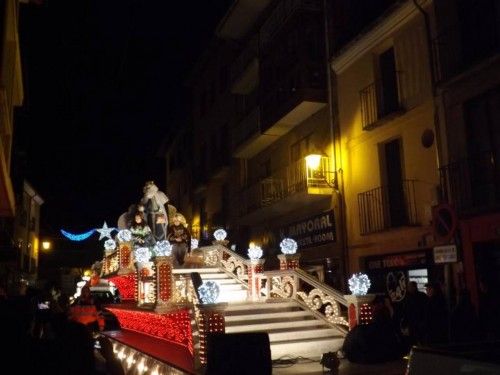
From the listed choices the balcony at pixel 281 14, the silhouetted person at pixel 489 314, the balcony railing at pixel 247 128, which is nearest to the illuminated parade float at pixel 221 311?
the silhouetted person at pixel 489 314

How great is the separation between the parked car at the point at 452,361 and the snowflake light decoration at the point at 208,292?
23.2ft

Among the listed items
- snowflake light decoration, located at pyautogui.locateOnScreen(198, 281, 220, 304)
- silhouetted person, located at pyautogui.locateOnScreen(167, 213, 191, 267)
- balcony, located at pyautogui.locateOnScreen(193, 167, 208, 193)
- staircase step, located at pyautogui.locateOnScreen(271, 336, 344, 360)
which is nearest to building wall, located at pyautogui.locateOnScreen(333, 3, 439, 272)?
staircase step, located at pyautogui.locateOnScreen(271, 336, 344, 360)

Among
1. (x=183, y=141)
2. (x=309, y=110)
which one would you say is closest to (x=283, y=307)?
(x=309, y=110)

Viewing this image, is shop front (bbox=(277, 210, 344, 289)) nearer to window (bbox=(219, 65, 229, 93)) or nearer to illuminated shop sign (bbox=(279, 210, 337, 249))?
illuminated shop sign (bbox=(279, 210, 337, 249))

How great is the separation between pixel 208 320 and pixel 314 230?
31.5ft

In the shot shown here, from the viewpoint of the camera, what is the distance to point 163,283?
12.6 m

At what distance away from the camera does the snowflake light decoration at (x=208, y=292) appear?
396 inches

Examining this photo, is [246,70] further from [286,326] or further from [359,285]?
[359,285]

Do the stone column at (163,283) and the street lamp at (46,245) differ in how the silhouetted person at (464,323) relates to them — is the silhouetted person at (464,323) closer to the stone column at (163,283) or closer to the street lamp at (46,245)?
the stone column at (163,283)

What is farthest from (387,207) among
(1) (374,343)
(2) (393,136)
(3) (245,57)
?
(3) (245,57)

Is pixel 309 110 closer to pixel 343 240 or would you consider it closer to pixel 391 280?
pixel 343 240

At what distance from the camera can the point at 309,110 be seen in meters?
19.4

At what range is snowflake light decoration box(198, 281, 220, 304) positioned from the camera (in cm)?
1007

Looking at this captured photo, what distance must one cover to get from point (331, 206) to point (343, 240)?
58.9 inches
